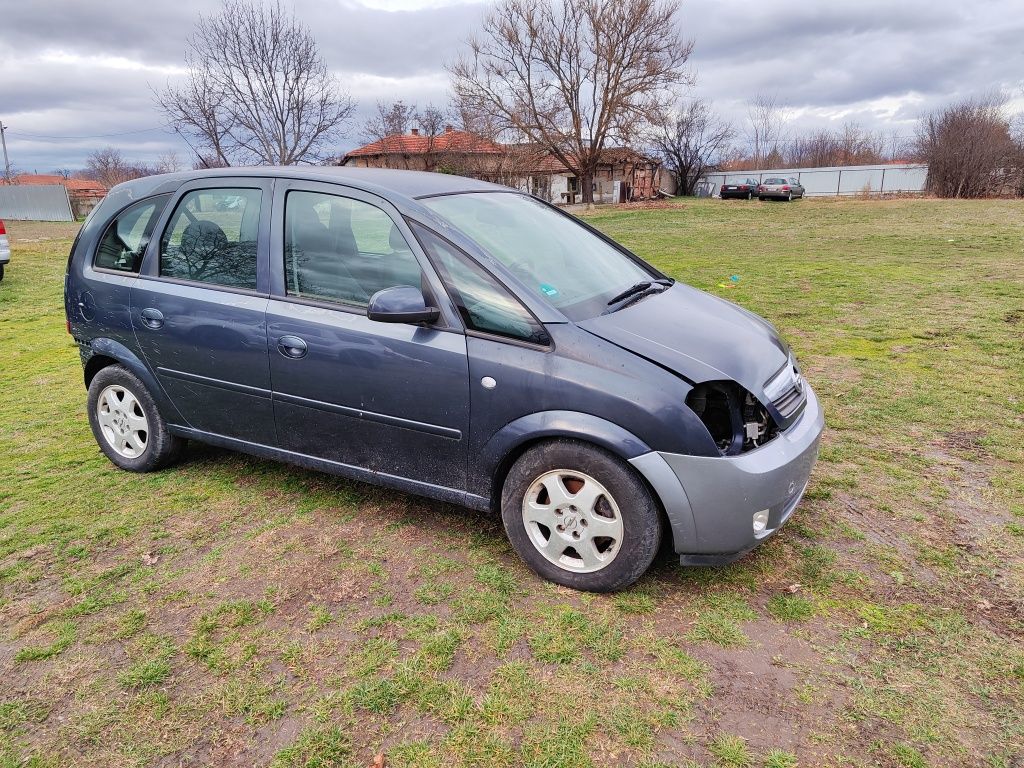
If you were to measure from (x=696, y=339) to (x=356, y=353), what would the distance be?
61.0 inches

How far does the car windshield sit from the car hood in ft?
0.54

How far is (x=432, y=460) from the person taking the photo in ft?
10.3

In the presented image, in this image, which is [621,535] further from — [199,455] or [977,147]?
[977,147]

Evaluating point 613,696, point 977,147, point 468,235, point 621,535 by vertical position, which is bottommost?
point 613,696

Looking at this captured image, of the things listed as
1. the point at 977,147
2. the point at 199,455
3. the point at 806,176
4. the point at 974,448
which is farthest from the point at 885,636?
the point at 806,176

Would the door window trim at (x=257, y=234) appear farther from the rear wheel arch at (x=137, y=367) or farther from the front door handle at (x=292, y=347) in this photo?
the rear wheel arch at (x=137, y=367)

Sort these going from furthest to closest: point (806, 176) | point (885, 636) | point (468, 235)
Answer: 1. point (806, 176)
2. point (468, 235)
3. point (885, 636)

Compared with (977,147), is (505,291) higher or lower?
lower

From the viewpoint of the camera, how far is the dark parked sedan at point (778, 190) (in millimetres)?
37062

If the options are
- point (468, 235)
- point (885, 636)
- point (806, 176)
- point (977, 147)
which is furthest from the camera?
point (806, 176)

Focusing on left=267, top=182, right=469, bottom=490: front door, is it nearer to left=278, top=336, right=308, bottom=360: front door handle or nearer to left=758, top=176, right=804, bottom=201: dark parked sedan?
left=278, top=336, right=308, bottom=360: front door handle

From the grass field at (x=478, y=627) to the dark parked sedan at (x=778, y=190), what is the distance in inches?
1410

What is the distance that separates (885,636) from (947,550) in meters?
0.84

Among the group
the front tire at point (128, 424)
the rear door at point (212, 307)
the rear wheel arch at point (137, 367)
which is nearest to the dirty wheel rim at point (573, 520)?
the rear door at point (212, 307)
